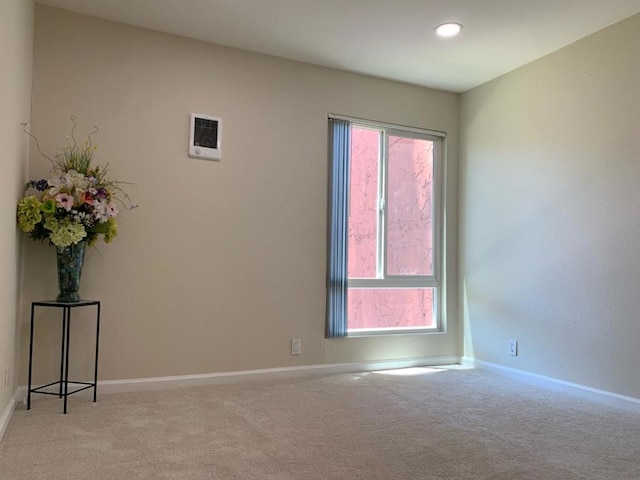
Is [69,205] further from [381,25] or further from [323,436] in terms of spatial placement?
[381,25]

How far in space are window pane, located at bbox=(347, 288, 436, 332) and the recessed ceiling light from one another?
7.10ft

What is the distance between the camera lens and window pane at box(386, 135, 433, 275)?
4.55 m

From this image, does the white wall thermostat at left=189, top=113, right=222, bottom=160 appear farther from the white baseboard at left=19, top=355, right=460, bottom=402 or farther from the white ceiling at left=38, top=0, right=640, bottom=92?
the white baseboard at left=19, top=355, right=460, bottom=402

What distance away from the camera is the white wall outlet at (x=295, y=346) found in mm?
3994

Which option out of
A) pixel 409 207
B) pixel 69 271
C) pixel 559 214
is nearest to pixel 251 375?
pixel 69 271

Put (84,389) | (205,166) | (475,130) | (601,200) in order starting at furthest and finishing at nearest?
(475,130)
(205,166)
(601,200)
(84,389)

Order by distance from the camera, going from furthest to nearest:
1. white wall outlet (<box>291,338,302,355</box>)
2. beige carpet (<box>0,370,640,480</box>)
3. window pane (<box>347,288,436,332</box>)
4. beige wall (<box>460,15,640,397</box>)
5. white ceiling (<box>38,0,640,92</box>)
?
window pane (<box>347,288,436,332</box>) < white wall outlet (<box>291,338,302,355</box>) < beige wall (<box>460,15,640,397</box>) < white ceiling (<box>38,0,640,92</box>) < beige carpet (<box>0,370,640,480</box>)

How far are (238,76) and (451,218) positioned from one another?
237cm

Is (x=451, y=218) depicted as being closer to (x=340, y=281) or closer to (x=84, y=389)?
(x=340, y=281)

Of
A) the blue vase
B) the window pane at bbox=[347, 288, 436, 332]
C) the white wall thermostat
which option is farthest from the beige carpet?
the white wall thermostat

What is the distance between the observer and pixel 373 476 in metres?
2.12

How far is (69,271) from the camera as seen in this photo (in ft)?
9.97

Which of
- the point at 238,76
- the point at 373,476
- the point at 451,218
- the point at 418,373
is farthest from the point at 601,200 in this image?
the point at 238,76

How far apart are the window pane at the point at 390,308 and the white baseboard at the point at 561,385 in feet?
2.00
